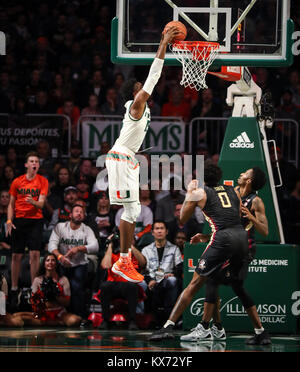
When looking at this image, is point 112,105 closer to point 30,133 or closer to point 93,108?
point 93,108

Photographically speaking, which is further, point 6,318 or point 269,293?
point 6,318

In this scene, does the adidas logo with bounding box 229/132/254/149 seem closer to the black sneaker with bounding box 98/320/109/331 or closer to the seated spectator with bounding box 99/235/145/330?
the seated spectator with bounding box 99/235/145/330

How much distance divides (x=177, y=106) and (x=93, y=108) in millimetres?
1476

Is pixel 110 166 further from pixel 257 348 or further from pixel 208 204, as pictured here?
pixel 257 348

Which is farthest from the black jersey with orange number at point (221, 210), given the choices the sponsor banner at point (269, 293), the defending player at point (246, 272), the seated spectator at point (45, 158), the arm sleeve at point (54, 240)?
the seated spectator at point (45, 158)

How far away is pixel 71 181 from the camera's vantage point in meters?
12.9

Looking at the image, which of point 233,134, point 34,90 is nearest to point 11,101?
point 34,90

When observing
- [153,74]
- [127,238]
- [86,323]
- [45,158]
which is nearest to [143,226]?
[86,323]

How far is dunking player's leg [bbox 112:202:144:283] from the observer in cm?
807

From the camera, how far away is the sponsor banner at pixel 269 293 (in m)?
10.6

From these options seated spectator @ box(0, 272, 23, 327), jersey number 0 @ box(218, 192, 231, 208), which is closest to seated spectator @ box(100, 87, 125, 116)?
seated spectator @ box(0, 272, 23, 327)

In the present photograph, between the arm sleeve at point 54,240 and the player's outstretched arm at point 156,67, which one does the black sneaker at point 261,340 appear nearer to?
the player's outstretched arm at point 156,67

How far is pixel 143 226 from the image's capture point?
474 inches

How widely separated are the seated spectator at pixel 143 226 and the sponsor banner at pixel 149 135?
177 cm
